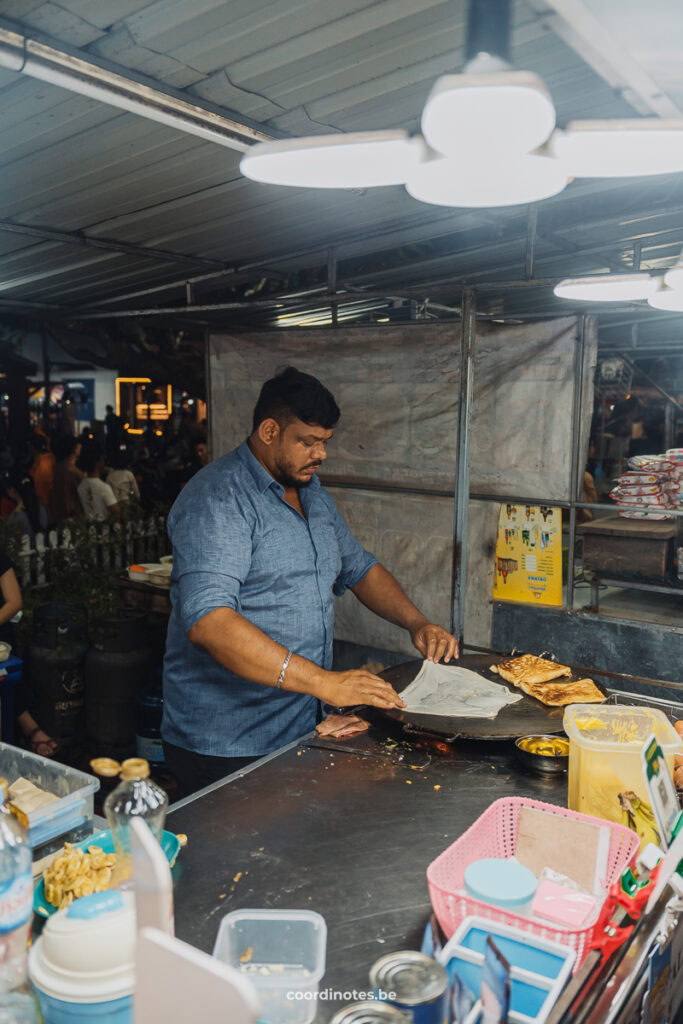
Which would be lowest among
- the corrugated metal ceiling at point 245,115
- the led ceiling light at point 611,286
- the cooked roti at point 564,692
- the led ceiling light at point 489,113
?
the cooked roti at point 564,692

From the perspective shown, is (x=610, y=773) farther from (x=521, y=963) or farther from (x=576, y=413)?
(x=576, y=413)

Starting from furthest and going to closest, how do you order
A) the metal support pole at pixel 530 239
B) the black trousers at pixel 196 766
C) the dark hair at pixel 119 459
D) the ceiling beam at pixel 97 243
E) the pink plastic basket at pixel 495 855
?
1. the dark hair at pixel 119 459
2. the ceiling beam at pixel 97 243
3. the metal support pole at pixel 530 239
4. the black trousers at pixel 196 766
5. the pink plastic basket at pixel 495 855

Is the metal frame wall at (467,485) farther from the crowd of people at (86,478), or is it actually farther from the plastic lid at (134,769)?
the crowd of people at (86,478)

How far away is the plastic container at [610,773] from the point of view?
2008 mm

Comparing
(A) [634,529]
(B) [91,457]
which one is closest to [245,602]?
(A) [634,529]

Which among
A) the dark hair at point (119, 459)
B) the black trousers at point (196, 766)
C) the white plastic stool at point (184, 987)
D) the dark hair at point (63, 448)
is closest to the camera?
the white plastic stool at point (184, 987)

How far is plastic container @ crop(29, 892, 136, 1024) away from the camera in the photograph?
1.30 meters

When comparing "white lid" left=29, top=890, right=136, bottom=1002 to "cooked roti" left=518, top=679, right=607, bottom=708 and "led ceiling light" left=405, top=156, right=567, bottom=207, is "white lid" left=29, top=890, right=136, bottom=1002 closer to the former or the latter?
"led ceiling light" left=405, top=156, right=567, bottom=207

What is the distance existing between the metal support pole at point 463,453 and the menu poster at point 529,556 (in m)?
0.80

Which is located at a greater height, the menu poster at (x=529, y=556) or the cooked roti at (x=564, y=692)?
the menu poster at (x=529, y=556)

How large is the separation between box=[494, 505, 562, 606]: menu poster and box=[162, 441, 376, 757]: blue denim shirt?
1993 mm

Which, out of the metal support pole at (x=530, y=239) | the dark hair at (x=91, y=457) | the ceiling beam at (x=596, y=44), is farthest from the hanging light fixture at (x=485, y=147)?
the dark hair at (x=91, y=457)

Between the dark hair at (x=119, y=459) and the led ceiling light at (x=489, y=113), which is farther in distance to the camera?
the dark hair at (x=119, y=459)

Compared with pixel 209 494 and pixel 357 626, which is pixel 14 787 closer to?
pixel 209 494
